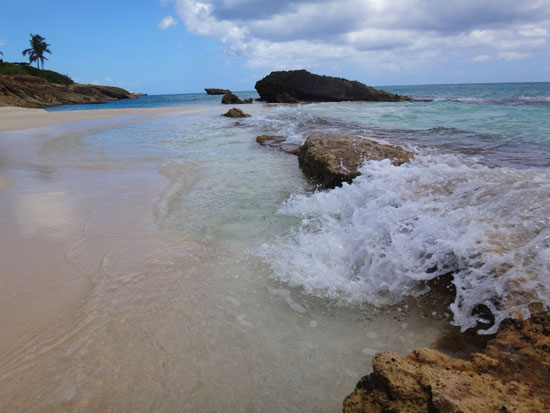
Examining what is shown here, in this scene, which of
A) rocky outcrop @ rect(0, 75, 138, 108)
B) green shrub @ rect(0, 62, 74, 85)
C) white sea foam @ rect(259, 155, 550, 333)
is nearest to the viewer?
white sea foam @ rect(259, 155, 550, 333)

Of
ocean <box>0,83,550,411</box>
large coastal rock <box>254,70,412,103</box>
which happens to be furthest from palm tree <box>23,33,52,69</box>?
ocean <box>0,83,550,411</box>

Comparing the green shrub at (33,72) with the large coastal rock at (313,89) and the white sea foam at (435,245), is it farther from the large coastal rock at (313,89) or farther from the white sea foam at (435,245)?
the white sea foam at (435,245)

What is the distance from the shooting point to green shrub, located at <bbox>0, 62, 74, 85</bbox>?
153 feet

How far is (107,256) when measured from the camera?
3080mm

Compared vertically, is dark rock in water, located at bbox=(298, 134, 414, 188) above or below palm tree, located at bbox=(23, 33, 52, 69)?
below

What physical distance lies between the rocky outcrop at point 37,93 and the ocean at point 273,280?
119 feet

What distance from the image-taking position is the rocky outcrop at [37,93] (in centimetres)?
3434

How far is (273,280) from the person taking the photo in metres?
2.68

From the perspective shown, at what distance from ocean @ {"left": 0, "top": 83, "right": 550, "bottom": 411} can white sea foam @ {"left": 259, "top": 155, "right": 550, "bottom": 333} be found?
0.04ft

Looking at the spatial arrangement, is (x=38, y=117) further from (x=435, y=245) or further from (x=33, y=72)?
(x=33, y=72)

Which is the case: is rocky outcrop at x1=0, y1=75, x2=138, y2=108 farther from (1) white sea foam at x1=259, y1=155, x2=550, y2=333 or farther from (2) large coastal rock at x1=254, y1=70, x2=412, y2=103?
(1) white sea foam at x1=259, y1=155, x2=550, y2=333

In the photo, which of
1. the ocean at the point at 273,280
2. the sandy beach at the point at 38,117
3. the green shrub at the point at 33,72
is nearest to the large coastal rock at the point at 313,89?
the sandy beach at the point at 38,117

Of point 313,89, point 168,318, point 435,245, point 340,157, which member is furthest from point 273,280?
point 313,89

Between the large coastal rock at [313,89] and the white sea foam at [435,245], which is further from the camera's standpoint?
the large coastal rock at [313,89]
